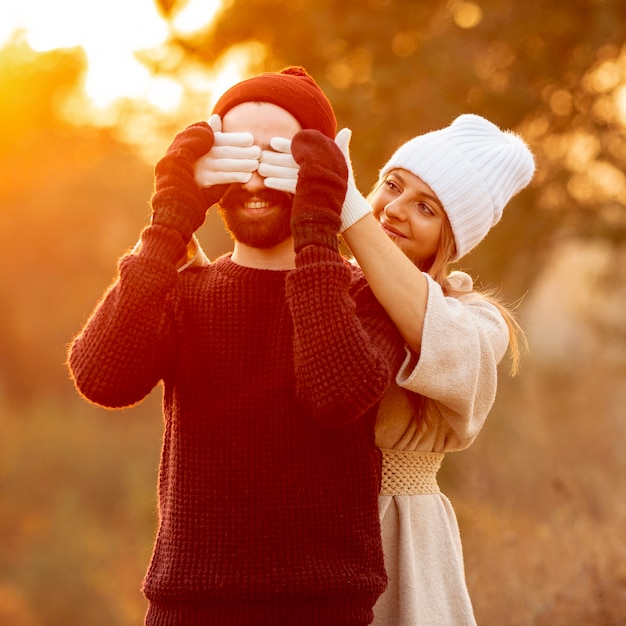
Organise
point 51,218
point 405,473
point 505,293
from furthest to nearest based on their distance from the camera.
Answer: point 51,218
point 505,293
point 405,473

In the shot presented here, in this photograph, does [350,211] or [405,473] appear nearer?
[350,211]

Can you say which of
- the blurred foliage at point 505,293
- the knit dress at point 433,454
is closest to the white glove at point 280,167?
the knit dress at point 433,454

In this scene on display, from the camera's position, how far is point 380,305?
220cm

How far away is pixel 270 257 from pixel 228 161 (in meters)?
0.24

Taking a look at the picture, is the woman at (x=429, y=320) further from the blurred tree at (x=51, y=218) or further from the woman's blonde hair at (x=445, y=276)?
the blurred tree at (x=51, y=218)

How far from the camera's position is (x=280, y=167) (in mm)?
2078

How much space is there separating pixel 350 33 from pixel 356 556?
618 centimetres

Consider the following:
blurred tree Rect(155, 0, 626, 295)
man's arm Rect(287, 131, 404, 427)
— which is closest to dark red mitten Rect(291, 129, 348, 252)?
man's arm Rect(287, 131, 404, 427)

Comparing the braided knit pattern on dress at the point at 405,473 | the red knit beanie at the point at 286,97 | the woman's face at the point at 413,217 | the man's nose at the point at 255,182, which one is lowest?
the braided knit pattern on dress at the point at 405,473

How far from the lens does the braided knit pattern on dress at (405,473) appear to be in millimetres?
2312

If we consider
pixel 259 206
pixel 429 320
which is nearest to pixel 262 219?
pixel 259 206

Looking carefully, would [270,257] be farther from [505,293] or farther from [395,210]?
[505,293]

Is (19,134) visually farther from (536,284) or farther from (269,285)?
(269,285)

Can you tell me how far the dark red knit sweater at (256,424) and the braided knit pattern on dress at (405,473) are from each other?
15cm
